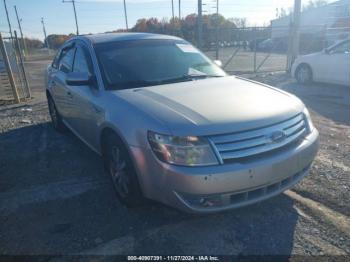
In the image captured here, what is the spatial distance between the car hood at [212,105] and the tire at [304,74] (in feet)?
23.7

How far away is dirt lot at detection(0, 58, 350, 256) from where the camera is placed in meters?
2.78

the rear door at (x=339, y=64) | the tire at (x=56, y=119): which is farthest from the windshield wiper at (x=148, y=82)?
the rear door at (x=339, y=64)

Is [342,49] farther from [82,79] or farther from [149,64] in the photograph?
[82,79]

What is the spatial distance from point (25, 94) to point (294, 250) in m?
10.1

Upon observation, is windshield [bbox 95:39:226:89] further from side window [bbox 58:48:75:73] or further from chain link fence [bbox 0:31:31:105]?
chain link fence [bbox 0:31:31:105]

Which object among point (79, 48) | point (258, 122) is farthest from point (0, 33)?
point (258, 122)

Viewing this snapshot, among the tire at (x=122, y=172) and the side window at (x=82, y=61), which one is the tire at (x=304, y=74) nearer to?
the side window at (x=82, y=61)

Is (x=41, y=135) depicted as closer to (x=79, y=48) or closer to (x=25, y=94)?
(x=79, y=48)

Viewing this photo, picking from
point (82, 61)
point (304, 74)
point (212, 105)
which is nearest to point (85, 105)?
point (82, 61)

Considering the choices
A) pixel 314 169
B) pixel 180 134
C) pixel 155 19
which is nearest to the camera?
pixel 180 134

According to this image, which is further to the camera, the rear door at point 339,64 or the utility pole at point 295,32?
the utility pole at point 295,32

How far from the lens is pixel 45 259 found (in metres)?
2.71

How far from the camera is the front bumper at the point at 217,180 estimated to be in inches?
99.5

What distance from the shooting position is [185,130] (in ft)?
8.49
